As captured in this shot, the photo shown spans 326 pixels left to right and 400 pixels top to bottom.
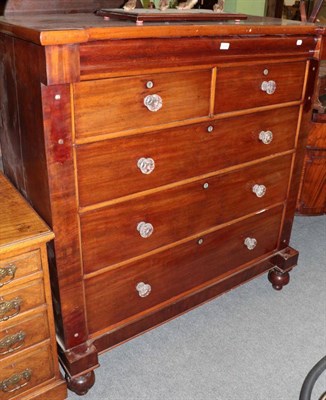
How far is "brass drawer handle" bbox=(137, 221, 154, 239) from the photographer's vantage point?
5.15 ft

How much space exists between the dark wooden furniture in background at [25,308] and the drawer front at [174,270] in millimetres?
174

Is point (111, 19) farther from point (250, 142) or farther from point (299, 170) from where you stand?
point (299, 170)

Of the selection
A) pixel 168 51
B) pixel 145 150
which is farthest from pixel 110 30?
pixel 145 150

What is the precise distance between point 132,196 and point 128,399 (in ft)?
2.65

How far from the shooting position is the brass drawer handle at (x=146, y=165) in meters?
1.46

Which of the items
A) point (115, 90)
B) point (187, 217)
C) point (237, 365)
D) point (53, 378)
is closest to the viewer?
point (115, 90)

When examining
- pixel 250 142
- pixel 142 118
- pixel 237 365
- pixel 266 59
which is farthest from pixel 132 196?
pixel 237 365

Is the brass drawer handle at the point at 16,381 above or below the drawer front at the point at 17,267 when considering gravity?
below

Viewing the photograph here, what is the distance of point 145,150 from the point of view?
1472 mm

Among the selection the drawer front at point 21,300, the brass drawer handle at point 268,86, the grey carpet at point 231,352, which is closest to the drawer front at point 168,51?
the brass drawer handle at point 268,86

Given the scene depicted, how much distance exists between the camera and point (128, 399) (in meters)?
1.71

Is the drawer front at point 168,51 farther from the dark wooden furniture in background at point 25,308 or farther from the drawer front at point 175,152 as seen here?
the dark wooden furniture in background at point 25,308

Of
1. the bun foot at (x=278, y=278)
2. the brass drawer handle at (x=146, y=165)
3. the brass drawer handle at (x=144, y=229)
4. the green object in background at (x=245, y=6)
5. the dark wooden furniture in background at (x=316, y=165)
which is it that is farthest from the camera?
the green object in background at (x=245, y=6)

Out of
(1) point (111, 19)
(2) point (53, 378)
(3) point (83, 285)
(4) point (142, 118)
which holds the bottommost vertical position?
(2) point (53, 378)
